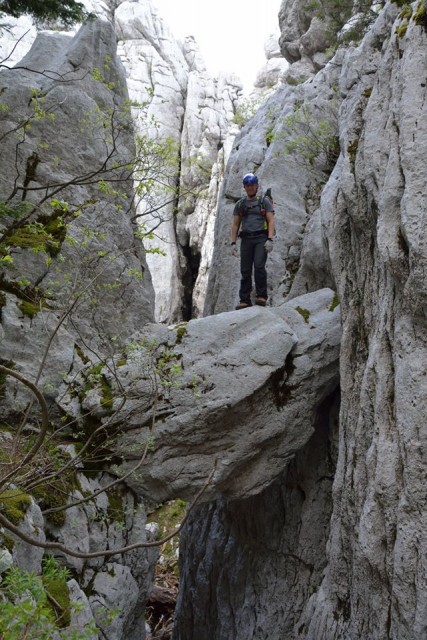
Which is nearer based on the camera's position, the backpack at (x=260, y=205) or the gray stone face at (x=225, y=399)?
the gray stone face at (x=225, y=399)

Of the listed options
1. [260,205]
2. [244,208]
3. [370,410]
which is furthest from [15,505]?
[260,205]

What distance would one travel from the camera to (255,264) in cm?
1016

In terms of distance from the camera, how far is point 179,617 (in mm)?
12922

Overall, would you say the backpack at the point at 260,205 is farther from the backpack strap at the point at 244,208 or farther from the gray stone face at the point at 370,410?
the gray stone face at the point at 370,410

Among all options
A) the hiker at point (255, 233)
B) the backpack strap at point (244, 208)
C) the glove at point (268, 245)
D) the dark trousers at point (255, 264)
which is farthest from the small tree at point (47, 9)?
the glove at point (268, 245)

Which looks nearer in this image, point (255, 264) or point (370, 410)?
point (370, 410)

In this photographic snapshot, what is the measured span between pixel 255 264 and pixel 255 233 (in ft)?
1.81

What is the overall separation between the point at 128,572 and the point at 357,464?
357 cm

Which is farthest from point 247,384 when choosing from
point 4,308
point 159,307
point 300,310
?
point 159,307

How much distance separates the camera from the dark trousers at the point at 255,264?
1012 cm

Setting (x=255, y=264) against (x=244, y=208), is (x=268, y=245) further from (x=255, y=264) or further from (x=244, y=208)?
(x=244, y=208)

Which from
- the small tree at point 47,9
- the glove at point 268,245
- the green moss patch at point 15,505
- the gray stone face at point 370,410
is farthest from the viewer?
the glove at point 268,245

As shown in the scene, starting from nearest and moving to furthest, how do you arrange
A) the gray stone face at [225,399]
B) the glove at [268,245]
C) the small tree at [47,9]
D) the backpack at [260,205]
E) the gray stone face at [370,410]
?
the gray stone face at [370,410], the gray stone face at [225,399], the small tree at [47,9], the glove at [268,245], the backpack at [260,205]

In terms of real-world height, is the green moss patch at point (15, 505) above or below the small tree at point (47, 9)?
below
